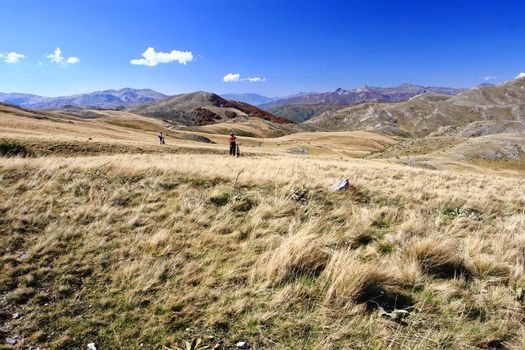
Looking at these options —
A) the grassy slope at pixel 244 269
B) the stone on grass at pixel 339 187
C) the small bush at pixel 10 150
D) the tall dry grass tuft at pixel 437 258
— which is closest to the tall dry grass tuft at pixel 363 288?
the grassy slope at pixel 244 269

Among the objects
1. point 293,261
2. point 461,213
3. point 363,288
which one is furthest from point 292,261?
point 461,213

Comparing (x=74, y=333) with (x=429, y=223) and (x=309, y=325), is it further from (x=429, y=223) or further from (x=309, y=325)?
(x=429, y=223)

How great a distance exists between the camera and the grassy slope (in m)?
3.69

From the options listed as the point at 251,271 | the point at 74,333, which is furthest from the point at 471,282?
the point at 74,333

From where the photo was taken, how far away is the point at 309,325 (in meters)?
3.81

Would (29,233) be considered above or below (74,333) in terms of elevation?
above

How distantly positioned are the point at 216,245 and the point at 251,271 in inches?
41.7

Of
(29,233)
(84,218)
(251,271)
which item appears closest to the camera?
(251,271)

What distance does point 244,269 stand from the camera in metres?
4.93

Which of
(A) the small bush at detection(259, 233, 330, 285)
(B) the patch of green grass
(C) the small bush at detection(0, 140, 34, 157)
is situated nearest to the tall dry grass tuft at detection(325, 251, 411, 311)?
(A) the small bush at detection(259, 233, 330, 285)

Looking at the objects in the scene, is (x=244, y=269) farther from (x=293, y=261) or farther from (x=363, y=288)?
(x=363, y=288)

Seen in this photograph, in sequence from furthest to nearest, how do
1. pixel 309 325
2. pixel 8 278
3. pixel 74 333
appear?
pixel 8 278 → pixel 309 325 → pixel 74 333

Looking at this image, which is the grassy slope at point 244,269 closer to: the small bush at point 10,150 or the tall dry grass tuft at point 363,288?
the tall dry grass tuft at point 363,288

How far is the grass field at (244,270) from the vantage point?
3.67 metres
